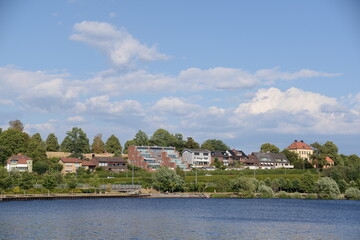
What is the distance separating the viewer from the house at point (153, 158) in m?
169

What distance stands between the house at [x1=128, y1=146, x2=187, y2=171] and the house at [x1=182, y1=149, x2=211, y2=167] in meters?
12.5

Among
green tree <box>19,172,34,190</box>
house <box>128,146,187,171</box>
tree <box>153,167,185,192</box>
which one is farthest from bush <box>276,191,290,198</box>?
green tree <box>19,172,34,190</box>

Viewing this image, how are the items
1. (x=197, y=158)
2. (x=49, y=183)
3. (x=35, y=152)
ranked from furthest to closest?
1. (x=197, y=158)
2. (x=35, y=152)
3. (x=49, y=183)

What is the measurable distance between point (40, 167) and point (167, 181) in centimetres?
4628

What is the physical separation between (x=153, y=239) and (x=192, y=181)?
290 ft

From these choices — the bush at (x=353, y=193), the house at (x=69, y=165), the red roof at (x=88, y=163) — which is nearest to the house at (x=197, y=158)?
the red roof at (x=88, y=163)

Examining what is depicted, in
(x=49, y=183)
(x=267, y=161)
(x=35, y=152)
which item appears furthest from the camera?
(x=267, y=161)

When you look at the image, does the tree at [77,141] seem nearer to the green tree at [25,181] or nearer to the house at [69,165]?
the house at [69,165]

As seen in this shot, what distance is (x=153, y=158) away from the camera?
566 feet

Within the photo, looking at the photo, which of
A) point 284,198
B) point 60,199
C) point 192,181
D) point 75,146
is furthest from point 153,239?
point 75,146

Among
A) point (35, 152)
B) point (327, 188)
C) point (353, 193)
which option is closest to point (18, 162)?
point (35, 152)

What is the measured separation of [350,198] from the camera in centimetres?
11488

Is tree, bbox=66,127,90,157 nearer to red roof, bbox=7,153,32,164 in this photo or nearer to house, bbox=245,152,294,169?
red roof, bbox=7,153,32,164

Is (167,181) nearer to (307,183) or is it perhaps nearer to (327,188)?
(307,183)
